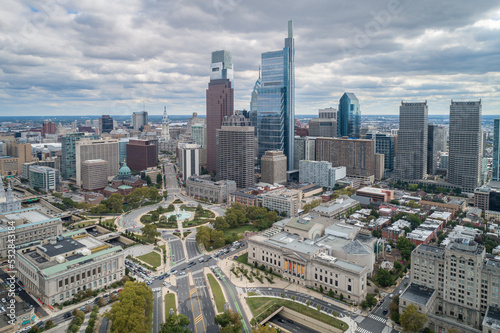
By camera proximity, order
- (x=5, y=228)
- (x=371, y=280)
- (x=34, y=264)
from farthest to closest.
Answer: (x=5, y=228) < (x=371, y=280) < (x=34, y=264)

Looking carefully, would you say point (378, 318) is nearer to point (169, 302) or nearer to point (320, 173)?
point (169, 302)

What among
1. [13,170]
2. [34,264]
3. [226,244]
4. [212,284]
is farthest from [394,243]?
[13,170]

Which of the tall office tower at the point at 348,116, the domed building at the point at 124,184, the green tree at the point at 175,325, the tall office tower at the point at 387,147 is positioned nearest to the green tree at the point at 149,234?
the green tree at the point at 175,325

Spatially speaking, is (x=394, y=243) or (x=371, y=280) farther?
(x=394, y=243)

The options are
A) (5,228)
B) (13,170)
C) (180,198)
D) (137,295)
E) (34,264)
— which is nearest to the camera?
(137,295)

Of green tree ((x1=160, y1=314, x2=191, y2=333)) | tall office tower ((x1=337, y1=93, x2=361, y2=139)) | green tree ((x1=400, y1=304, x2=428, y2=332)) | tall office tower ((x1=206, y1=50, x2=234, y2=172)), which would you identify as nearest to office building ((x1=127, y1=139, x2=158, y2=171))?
tall office tower ((x1=206, y1=50, x2=234, y2=172))

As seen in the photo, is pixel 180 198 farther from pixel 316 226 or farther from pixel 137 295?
pixel 137 295

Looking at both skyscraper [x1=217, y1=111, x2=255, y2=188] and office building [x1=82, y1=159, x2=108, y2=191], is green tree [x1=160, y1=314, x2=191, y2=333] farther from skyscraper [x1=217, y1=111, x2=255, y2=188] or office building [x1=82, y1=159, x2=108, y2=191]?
office building [x1=82, y1=159, x2=108, y2=191]
